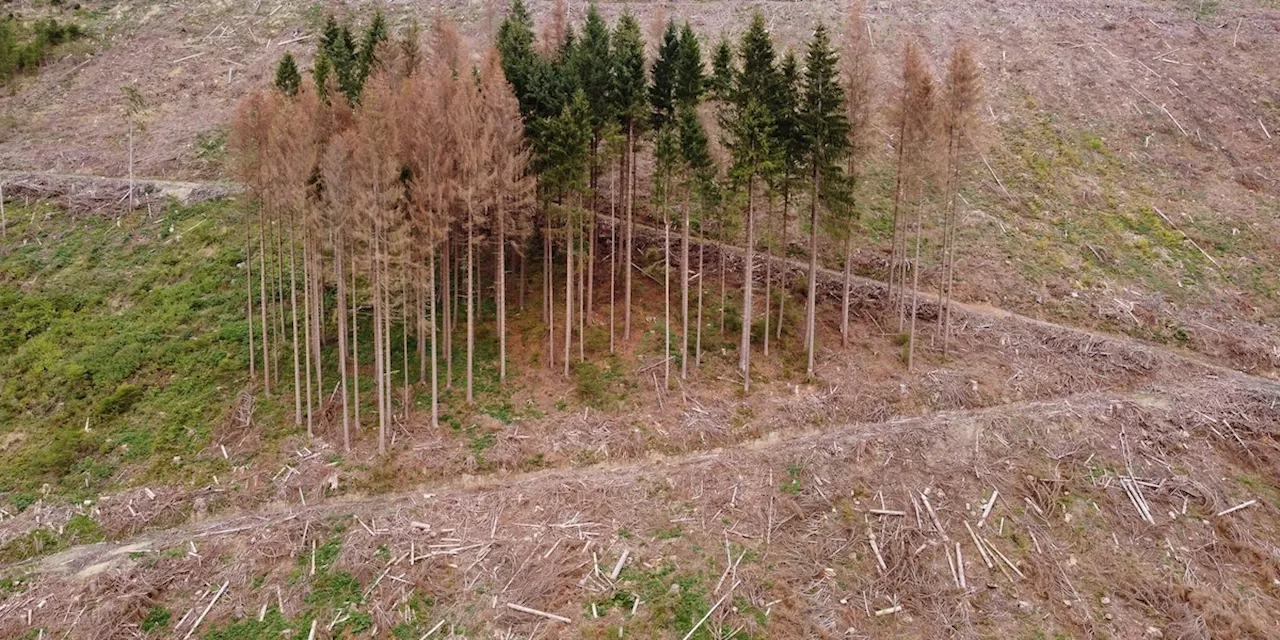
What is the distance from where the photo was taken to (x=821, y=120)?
23531 mm

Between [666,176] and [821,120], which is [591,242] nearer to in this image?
[666,176]

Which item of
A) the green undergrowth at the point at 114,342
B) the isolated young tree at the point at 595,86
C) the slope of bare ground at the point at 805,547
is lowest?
the slope of bare ground at the point at 805,547

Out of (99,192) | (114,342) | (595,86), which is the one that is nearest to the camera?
(595,86)

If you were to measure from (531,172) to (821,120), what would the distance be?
10.9 m

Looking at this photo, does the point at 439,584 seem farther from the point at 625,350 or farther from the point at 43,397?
the point at 43,397

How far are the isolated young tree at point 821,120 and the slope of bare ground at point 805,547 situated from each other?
21.9 ft

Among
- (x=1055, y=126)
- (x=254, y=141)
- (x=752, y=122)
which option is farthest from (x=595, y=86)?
(x=1055, y=126)

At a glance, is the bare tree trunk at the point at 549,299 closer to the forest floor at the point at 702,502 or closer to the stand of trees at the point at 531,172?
the stand of trees at the point at 531,172

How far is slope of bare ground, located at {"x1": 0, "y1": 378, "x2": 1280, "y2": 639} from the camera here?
53.9 feet

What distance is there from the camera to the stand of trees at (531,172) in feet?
74.0

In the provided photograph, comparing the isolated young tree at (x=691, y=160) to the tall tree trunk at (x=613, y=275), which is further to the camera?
the tall tree trunk at (x=613, y=275)

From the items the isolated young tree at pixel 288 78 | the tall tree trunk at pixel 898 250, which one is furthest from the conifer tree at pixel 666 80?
the isolated young tree at pixel 288 78

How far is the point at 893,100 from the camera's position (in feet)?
87.0

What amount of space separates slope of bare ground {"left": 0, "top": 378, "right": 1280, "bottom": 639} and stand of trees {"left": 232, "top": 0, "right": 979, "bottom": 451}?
4821 millimetres
